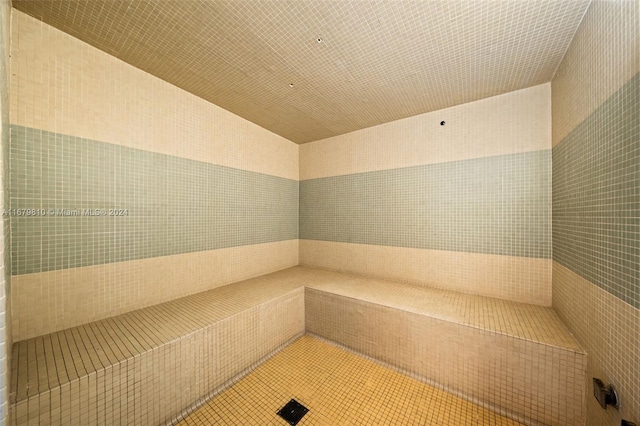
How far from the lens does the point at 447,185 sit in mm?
2840

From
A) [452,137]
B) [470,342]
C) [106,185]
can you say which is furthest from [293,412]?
[452,137]

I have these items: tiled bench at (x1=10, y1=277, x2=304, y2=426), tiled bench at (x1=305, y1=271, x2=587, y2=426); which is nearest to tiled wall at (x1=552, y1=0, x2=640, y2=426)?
tiled bench at (x1=305, y1=271, x2=587, y2=426)

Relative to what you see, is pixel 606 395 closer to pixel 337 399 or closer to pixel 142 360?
pixel 337 399

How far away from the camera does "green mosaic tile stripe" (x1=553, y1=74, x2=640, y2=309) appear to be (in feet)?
3.82

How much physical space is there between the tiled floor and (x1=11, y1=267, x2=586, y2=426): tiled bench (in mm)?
128

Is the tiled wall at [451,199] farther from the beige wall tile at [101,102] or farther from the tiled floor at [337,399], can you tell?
the beige wall tile at [101,102]

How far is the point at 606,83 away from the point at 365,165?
2347 mm

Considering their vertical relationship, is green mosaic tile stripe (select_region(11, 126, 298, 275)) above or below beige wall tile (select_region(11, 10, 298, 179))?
below

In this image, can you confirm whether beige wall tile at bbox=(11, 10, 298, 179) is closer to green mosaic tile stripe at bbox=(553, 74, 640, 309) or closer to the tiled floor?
the tiled floor

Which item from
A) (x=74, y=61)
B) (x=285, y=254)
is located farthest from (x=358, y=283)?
(x=74, y=61)

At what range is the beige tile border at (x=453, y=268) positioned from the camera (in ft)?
7.79

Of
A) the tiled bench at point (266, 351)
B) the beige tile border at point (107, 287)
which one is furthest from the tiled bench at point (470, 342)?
the beige tile border at point (107, 287)

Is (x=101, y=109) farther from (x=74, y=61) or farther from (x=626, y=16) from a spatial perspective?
(x=626, y=16)

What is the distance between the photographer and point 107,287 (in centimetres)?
202
